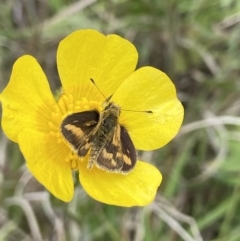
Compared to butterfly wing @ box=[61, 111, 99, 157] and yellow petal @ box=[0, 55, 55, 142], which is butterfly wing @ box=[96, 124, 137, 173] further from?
yellow petal @ box=[0, 55, 55, 142]

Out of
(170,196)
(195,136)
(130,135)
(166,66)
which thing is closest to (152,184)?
(130,135)

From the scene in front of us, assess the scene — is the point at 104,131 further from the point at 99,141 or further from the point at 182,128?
the point at 182,128

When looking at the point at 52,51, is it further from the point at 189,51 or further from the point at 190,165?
the point at 190,165

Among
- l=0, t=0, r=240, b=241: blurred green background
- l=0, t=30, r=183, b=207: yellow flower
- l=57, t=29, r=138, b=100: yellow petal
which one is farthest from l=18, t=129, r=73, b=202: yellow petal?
l=0, t=0, r=240, b=241: blurred green background

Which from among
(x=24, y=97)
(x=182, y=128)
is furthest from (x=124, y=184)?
(x=182, y=128)

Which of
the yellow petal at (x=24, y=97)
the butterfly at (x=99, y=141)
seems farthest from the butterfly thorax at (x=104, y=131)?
the yellow petal at (x=24, y=97)

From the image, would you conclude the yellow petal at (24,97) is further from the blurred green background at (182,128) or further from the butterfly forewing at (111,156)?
the blurred green background at (182,128)
